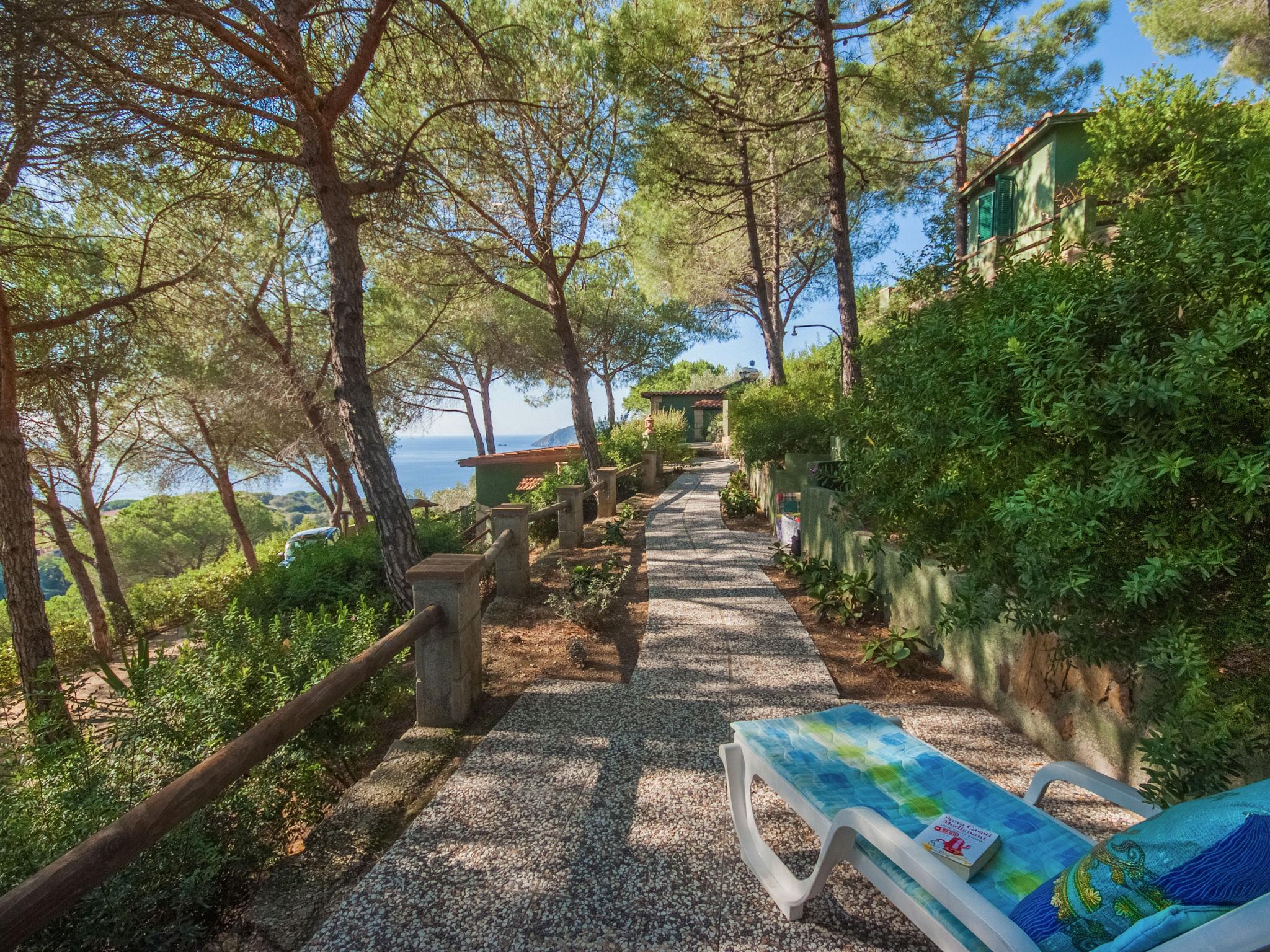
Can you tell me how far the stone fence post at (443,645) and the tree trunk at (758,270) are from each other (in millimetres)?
8765

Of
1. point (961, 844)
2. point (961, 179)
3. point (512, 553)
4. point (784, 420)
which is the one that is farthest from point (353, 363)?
point (961, 179)

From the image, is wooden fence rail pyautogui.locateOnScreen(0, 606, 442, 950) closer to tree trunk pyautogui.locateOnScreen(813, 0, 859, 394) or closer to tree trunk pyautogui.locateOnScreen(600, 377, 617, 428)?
tree trunk pyautogui.locateOnScreen(813, 0, 859, 394)

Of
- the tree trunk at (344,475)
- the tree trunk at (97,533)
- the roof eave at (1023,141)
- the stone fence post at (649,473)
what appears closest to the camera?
the roof eave at (1023,141)

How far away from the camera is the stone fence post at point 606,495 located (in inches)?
404

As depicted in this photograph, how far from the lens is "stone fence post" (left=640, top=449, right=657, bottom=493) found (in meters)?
14.2

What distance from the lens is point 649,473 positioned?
47.3 ft

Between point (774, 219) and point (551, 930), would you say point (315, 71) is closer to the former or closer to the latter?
point (551, 930)

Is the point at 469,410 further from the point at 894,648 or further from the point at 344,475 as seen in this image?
the point at 894,648

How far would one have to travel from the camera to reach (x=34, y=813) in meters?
2.05

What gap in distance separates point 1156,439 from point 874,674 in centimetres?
269

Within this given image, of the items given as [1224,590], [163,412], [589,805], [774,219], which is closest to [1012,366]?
[1224,590]

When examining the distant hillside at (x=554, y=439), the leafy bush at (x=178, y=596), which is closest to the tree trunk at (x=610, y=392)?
the distant hillside at (x=554, y=439)

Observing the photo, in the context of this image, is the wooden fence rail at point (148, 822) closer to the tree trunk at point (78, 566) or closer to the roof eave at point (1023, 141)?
the tree trunk at point (78, 566)

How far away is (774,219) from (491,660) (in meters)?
12.5
